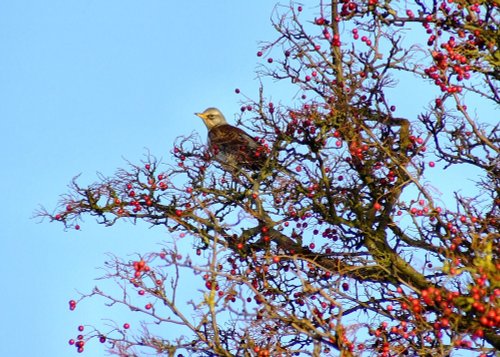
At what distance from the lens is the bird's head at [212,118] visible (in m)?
17.5

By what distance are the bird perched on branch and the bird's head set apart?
2.39 meters

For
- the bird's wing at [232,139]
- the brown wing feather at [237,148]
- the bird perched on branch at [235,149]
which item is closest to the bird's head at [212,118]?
the bird perched on branch at [235,149]

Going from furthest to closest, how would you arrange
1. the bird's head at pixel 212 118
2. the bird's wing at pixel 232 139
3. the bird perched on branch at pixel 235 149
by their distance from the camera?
→ the bird's head at pixel 212 118 → the bird's wing at pixel 232 139 → the bird perched on branch at pixel 235 149

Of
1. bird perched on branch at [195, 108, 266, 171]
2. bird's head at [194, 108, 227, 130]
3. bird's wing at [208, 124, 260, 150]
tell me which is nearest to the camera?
bird perched on branch at [195, 108, 266, 171]

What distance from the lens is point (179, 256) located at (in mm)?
10391

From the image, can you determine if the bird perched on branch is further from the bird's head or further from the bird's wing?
the bird's head

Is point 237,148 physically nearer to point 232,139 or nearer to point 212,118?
point 232,139

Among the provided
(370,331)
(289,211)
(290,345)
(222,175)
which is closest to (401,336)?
(370,331)

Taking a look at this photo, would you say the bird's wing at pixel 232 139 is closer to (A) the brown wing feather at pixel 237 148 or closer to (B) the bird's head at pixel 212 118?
(A) the brown wing feather at pixel 237 148

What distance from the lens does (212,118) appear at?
57.4 feet

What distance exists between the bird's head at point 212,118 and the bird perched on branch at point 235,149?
7.85 feet

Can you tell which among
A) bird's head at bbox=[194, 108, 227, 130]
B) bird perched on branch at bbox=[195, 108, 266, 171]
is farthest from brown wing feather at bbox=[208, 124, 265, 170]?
bird's head at bbox=[194, 108, 227, 130]

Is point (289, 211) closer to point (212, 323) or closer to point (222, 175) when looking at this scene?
point (222, 175)

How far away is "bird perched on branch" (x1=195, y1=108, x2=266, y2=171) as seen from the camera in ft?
44.7
